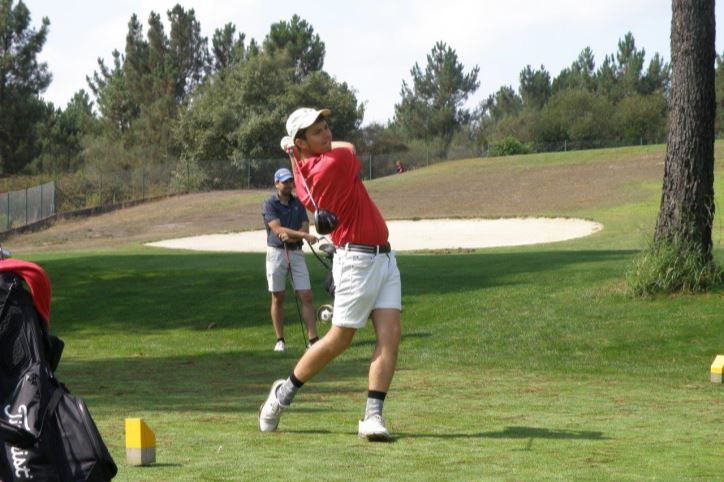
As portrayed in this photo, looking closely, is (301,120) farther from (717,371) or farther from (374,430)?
(717,371)

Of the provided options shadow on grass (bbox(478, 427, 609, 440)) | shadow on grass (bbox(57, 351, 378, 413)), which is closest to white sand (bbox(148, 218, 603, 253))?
shadow on grass (bbox(57, 351, 378, 413))

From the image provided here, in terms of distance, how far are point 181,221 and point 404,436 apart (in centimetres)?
4400

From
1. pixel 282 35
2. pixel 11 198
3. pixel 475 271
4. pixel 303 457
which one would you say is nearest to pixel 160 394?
pixel 303 457

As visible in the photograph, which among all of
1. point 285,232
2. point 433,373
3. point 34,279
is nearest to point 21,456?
point 34,279

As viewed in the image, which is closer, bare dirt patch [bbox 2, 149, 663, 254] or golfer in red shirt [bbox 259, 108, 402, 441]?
golfer in red shirt [bbox 259, 108, 402, 441]

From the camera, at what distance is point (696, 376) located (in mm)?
13328

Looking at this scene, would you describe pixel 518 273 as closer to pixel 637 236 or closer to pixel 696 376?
pixel 696 376

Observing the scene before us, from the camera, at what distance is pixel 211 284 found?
2130 cm

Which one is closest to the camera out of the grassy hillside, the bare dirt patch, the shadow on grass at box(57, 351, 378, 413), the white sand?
the shadow on grass at box(57, 351, 378, 413)

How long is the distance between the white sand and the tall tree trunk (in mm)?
18211

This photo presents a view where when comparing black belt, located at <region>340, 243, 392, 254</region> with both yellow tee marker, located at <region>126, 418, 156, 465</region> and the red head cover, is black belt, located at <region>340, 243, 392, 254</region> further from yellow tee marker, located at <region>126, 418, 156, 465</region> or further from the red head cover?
the red head cover

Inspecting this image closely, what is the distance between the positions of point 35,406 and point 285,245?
9684mm

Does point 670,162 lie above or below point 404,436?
above

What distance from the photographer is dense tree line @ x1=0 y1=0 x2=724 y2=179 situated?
239 ft
